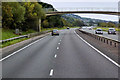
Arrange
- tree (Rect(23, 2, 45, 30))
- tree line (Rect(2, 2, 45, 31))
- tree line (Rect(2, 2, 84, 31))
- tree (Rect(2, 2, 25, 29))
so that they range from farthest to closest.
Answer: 1. tree (Rect(23, 2, 45, 30))
2. tree line (Rect(2, 2, 45, 31))
3. tree line (Rect(2, 2, 84, 31))
4. tree (Rect(2, 2, 25, 29))

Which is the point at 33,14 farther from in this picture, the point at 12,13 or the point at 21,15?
the point at 12,13

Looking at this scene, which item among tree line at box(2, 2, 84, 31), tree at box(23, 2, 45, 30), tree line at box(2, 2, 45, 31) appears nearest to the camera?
tree line at box(2, 2, 84, 31)

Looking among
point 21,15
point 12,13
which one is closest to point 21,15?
point 21,15

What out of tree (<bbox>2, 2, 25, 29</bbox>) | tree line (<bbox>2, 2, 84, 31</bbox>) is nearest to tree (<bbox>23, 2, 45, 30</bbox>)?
tree line (<bbox>2, 2, 84, 31</bbox>)

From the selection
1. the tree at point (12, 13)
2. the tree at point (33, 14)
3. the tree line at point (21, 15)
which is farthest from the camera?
the tree at point (33, 14)

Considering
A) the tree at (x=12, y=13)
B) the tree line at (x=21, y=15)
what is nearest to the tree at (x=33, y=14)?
the tree line at (x=21, y=15)

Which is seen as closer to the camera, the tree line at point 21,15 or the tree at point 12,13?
the tree at point 12,13

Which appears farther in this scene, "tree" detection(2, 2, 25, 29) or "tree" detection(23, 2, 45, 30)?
"tree" detection(23, 2, 45, 30)

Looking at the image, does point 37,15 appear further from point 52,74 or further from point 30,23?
point 52,74

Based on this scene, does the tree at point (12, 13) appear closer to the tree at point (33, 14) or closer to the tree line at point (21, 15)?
the tree line at point (21, 15)

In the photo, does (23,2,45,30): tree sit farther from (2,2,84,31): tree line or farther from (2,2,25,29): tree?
(2,2,25,29): tree

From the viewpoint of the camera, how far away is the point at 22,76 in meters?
9.60

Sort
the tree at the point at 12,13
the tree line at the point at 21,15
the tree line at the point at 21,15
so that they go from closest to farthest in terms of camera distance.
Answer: the tree at the point at 12,13, the tree line at the point at 21,15, the tree line at the point at 21,15

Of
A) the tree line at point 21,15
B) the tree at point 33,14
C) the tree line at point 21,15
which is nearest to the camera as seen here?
the tree line at point 21,15
